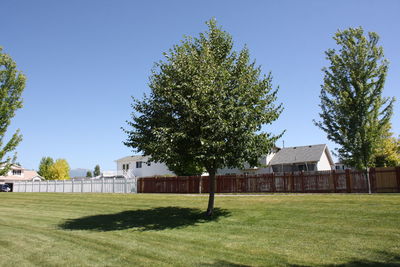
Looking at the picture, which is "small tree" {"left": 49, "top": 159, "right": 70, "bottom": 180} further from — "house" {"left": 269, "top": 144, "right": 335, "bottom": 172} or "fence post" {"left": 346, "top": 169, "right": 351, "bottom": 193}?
"fence post" {"left": 346, "top": 169, "right": 351, "bottom": 193}

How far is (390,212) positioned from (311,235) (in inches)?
196

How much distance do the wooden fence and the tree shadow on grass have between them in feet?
39.5

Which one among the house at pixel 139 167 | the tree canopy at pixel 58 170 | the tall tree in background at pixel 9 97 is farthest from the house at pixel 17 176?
the tall tree in background at pixel 9 97

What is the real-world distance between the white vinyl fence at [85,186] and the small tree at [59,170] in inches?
1167

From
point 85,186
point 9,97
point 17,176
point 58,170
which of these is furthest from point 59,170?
point 9,97

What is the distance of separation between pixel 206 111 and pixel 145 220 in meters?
6.52

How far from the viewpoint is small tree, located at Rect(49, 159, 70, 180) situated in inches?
3056

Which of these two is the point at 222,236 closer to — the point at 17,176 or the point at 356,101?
the point at 356,101

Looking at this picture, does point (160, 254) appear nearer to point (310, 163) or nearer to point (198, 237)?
point (198, 237)

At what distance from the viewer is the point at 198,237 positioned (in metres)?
11.5

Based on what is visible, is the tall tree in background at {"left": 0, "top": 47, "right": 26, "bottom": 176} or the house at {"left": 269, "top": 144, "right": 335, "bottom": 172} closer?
the tall tree in background at {"left": 0, "top": 47, "right": 26, "bottom": 176}

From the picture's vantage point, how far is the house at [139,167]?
2404 inches

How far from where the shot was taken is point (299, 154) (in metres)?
47.3

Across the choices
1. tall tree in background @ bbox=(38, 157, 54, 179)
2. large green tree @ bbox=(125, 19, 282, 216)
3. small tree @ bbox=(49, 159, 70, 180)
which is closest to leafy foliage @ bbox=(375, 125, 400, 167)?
large green tree @ bbox=(125, 19, 282, 216)
